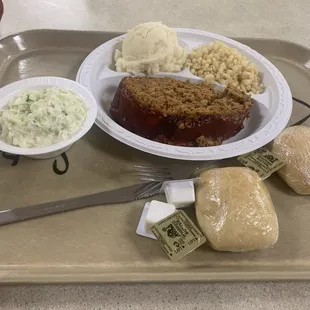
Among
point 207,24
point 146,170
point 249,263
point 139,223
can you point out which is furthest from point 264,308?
point 207,24

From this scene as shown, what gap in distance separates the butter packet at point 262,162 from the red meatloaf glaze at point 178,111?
5.5 inches

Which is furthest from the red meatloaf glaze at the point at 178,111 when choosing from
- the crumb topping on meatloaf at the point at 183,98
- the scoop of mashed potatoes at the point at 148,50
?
the scoop of mashed potatoes at the point at 148,50

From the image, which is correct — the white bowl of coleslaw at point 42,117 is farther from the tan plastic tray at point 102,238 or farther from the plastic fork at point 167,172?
the plastic fork at point 167,172

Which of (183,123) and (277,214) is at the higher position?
(183,123)

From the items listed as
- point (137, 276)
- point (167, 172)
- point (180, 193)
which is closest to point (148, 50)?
point (167, 172)

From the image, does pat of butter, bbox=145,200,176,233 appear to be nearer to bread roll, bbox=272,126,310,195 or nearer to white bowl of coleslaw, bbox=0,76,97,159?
white bowl of coleslaw, bbox=0,76,97,159

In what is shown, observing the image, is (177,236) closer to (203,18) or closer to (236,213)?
(236,213)

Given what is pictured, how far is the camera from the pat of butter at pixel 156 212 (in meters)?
1.03

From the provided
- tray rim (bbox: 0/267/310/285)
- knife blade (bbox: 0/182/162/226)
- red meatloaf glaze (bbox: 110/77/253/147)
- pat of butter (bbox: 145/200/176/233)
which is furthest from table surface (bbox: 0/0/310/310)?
red meatloaf glaze (bbox: 110/77/253/147)

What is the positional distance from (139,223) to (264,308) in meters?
0.40

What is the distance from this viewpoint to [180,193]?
1.10 meters

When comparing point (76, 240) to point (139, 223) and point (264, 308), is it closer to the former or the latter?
point (139, 223)

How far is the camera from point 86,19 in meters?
2.01

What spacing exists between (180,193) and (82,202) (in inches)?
11.2
